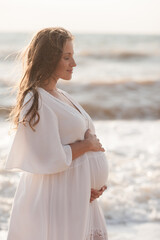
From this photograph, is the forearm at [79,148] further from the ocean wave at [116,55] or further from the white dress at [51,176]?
the ocean wave at [116,55]

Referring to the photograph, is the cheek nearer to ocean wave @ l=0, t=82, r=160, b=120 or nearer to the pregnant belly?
the pregnant belly

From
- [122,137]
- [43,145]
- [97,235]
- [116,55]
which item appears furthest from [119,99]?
[116,55]

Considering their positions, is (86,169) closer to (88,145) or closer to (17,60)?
(88,145)

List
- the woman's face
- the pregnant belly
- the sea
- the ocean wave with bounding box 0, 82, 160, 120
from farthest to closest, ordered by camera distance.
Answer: the ocean wave with bounding box 0, 82, 160, 120 → the sea → the pregnant belly → the woman's face

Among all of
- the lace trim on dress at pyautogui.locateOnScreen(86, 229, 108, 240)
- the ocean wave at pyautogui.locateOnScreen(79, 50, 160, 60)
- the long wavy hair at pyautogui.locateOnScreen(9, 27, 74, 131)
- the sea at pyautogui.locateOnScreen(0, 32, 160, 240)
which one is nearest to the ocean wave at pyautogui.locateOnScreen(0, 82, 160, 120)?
the sea at pyautogui.locateOnScreen(0, 32, 160, 240)

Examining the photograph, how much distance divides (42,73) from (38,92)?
0.11m

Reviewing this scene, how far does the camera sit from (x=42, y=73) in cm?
238

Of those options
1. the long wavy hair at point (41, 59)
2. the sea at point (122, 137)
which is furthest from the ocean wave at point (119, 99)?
the long wavy hair at point (41, 59)

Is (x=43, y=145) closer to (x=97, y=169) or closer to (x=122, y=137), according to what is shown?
(x=97, y=169)

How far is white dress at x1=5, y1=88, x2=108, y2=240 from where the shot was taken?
7.55 ft

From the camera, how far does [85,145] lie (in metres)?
2.41

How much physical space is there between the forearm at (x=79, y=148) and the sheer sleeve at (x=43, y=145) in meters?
0.03

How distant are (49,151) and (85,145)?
21cm

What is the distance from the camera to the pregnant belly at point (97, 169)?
2.53 meters
